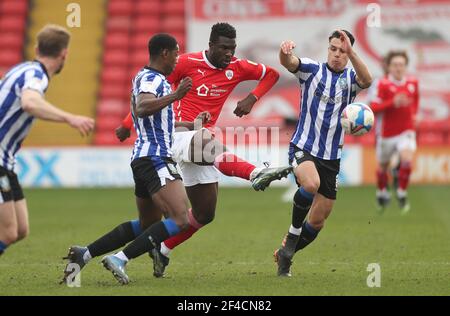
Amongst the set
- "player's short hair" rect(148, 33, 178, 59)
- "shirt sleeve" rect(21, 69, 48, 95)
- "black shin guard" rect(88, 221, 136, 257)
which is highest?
"player's short hair" rect(148, 33, 178, 59)

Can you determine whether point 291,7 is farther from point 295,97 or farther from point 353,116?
point 353,116

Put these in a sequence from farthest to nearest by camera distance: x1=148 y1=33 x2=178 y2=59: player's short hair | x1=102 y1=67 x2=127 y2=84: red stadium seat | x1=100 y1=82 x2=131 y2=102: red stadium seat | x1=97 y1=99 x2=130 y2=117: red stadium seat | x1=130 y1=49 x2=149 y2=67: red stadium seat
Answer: x1=130 y1=49 x2=149 y2=67: red stadium seat, x1=102 y1=67 x2=127 y2=84: red stadium seat, x1=100 y1=82 x2=131 y2=102: red stadium seat, x1=97 y1=99 x2=130 y2=117: red stadium seat, x1=148 y1=33 x2=178 y2=59: player's short hair

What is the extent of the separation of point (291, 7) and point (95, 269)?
631 inches

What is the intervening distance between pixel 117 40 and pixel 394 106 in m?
12.4

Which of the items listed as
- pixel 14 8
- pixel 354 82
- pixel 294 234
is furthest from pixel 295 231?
pixel 14 8

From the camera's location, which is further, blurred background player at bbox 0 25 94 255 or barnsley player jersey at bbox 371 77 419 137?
barnsley player jersey at bbox 371 77 419 137

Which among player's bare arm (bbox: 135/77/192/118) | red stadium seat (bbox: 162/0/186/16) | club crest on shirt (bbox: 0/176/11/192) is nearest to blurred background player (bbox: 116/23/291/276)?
player's bare arm (bbox: 135/77/192/118)

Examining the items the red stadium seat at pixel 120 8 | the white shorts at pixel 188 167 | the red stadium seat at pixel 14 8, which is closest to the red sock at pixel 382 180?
the white shorts at pixel 188 167

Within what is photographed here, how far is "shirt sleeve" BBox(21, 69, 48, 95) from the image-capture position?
677cm

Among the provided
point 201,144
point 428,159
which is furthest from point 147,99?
point 428,159

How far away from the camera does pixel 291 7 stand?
23938mm

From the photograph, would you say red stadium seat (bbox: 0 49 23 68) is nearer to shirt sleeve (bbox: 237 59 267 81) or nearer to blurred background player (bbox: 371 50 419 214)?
blurred background player (bbox: 371 50 419 214)

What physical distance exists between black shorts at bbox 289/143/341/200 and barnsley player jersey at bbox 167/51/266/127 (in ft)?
2.76

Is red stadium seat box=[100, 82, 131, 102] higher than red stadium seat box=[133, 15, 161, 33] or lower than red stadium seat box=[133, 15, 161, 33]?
lower
